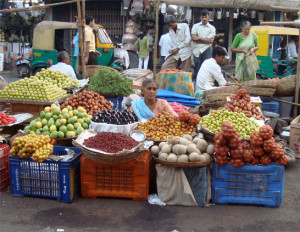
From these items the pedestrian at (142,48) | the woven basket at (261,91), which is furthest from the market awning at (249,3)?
the pedestrian at (142,48)

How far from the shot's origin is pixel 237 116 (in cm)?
507

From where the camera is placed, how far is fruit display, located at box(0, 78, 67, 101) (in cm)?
618

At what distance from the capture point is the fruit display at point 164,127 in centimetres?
484

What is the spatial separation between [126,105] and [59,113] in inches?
68.5

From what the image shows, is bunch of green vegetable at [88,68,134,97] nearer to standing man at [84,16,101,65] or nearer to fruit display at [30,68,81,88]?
fruit display at [30,68,81,88]

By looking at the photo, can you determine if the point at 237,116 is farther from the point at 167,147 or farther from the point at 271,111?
the point at 271,111

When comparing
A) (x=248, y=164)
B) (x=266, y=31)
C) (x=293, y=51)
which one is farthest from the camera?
(x=266, y=31)

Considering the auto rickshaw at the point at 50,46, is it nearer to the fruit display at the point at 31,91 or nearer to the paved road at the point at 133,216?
the fruit display at the point at 31,91

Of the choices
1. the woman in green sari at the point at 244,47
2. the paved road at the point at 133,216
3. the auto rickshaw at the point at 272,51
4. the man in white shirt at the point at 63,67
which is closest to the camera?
the paved road at the point at 133,216

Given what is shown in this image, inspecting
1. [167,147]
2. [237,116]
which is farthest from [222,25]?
[167,147]

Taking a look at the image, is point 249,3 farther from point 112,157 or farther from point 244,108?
point 112,157

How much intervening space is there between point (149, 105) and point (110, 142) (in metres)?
1.53

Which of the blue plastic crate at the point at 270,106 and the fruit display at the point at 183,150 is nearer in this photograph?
the fruit display at the point at 183,150

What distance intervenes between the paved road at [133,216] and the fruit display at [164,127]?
96 centimetres
